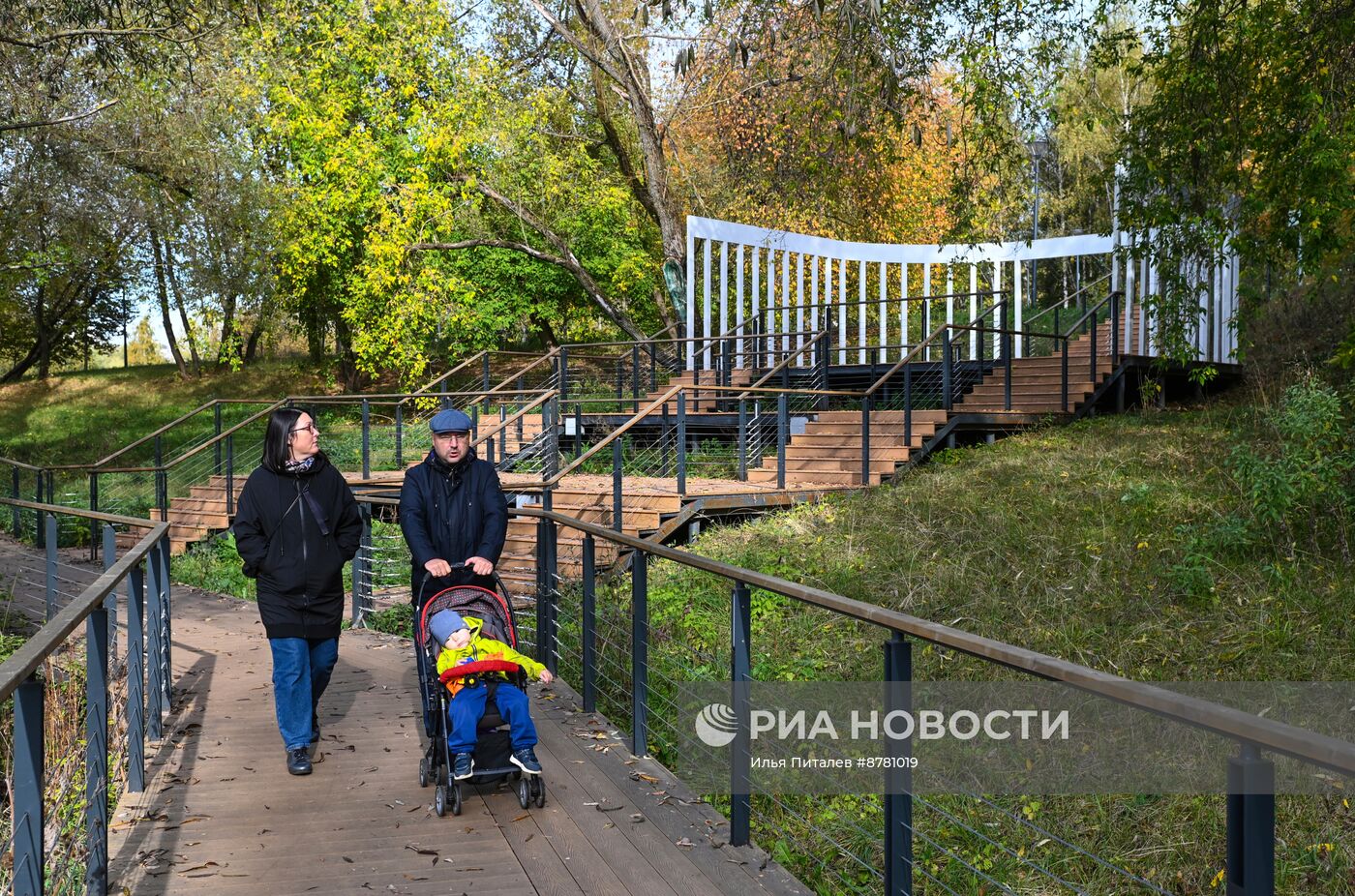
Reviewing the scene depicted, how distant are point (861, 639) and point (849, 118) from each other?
3.67 m

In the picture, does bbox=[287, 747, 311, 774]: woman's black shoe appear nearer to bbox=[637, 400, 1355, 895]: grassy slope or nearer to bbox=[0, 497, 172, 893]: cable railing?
bbox=[0, 497, 172, 893]: cable railing

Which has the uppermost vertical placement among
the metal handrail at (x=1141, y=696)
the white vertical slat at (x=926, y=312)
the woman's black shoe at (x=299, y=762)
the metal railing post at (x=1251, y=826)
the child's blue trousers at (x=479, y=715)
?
the white vertical slat at (x=926, y=312)

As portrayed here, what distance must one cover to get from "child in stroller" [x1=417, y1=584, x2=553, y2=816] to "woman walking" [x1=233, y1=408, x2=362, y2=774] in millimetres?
766

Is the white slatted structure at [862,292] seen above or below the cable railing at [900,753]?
above

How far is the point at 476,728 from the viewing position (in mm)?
4672

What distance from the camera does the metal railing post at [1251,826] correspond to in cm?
189

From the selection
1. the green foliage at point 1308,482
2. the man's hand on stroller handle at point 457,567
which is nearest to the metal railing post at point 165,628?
the man's hand on stroller handle at point 457,567

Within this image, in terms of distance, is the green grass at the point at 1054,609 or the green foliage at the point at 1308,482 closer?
the green grass at the point at 1054,609

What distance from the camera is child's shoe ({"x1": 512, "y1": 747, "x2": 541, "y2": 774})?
4633mm

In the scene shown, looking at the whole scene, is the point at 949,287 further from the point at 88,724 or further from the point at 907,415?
the point at 88,724

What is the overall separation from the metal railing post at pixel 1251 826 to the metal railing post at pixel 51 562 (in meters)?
8.04

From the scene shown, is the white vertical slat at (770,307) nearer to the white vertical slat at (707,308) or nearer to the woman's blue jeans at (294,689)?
the white vertical slat at (707,308)

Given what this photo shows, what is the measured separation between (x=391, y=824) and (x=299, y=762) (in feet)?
3.10

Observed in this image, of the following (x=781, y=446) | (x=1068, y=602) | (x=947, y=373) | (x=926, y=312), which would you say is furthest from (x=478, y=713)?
(x=926, y=312)
